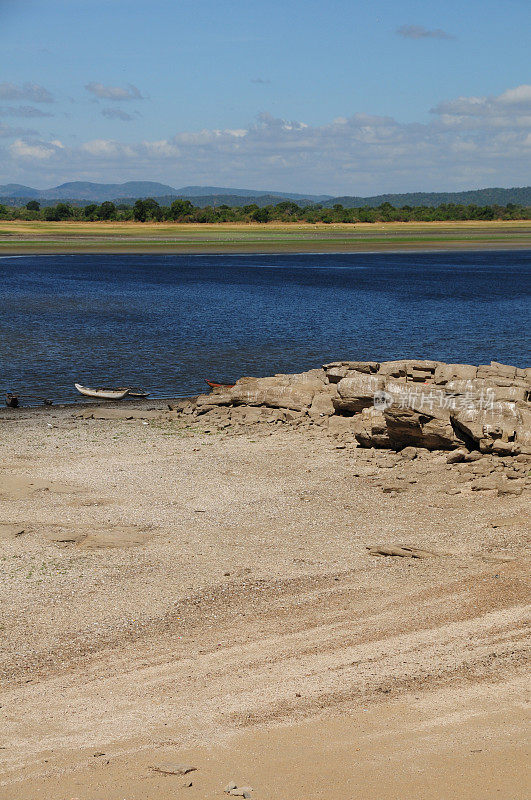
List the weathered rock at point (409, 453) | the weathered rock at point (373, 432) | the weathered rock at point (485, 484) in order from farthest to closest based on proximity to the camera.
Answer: the weathered rock at point (373, 432) < the weathered rock at point (409, 453) < the weathered rock at point (485, 484)

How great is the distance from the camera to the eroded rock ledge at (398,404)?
22.2 meters

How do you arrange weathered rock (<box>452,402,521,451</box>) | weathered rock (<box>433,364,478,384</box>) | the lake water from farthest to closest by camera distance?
the lake water, weathered rock (<box>433,364,478,384</box>), weathered rock (<box>452,402,521,451</box>)

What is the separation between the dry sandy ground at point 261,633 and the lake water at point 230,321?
16.4 metres

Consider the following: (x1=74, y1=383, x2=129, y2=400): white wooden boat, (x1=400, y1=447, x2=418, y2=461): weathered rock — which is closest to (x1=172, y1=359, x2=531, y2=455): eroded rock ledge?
(x1=400, y1=447, x2=418, y2=461): weathered rock

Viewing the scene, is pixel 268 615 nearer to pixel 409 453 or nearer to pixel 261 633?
pixel 261 633

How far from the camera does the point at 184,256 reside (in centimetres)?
13000

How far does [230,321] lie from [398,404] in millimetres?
36566

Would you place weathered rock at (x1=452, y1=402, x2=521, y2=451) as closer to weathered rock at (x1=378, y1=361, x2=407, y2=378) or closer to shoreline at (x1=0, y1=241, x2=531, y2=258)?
weathered rock at (x1=378, y1=361, x2=407, y2=378)

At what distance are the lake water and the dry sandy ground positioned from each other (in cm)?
1636

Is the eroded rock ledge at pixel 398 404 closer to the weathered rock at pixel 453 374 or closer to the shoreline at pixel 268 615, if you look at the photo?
the weathered rock at pixel 453 374

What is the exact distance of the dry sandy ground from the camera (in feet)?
31.9

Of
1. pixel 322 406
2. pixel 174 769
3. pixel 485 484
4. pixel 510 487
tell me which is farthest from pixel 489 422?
pixel 174 769

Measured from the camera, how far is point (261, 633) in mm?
13320

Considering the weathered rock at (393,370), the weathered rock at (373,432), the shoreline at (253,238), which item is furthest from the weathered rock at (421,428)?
the shoreline at (253,238)
